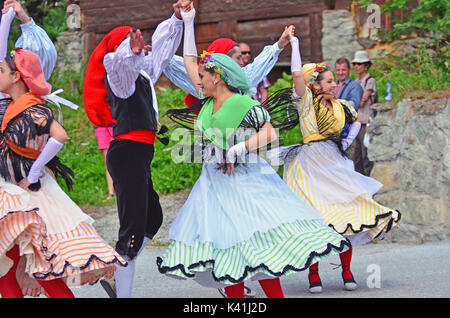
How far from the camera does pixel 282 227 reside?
457 centimetres

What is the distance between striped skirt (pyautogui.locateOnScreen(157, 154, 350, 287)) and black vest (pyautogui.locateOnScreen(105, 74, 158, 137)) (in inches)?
21.3

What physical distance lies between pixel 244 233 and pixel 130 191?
31.8 inches

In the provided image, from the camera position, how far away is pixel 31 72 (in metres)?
4.62

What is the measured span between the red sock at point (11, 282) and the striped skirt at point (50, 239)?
4 centimetres

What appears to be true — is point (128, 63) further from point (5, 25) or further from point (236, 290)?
point (236, 290)

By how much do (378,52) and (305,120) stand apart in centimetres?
591

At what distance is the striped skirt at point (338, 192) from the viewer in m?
5.56

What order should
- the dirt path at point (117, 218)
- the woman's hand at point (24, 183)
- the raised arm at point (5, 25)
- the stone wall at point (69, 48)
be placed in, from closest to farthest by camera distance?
the woman's hand at point (24, 183) < the raised arm at point (5, 25) < the dirt path at point (117, 218) < the stone wall at point (69, 48)

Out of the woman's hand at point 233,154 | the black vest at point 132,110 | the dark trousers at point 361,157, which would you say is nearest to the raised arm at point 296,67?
the woman's hand at point 233,154

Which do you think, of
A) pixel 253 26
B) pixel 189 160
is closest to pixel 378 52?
pixel 253 26

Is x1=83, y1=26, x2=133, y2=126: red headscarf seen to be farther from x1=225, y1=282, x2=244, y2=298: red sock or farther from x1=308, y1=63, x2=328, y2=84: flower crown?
x1=308, y1=63, x2=328, y2=84: flower crown

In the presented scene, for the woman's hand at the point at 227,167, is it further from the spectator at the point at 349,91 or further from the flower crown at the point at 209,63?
the spectator at the point at 349,91

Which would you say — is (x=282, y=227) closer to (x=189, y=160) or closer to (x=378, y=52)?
(x=189, y=160)

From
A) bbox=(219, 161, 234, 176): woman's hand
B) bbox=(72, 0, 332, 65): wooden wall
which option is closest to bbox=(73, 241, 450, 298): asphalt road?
bbox=(219, 161, 234, 176): woman's hand
